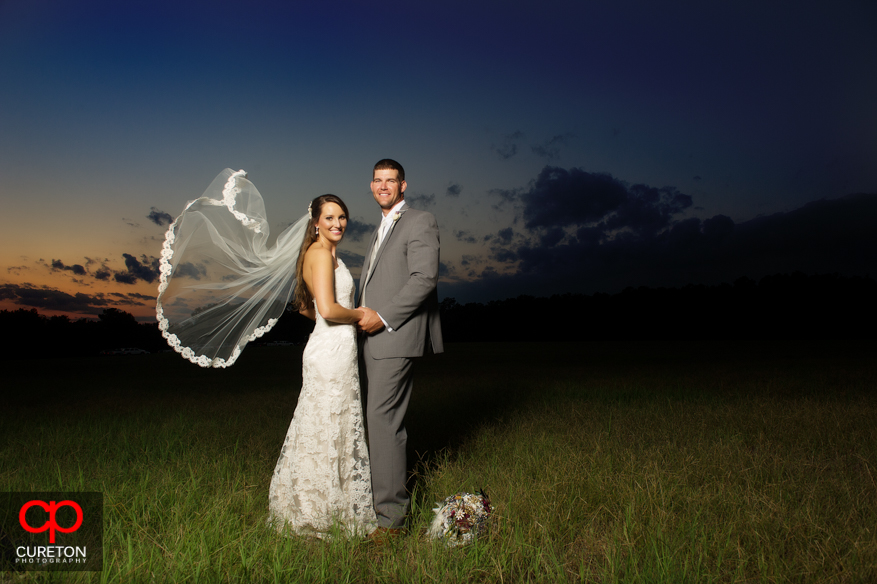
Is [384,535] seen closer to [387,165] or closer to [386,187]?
[386,187]

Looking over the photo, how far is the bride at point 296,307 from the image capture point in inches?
144

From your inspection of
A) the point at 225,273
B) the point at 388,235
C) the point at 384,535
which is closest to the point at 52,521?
the point at 225,273

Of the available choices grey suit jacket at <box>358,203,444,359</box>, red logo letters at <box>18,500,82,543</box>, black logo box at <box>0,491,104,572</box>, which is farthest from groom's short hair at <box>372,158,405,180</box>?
red logo letters at <box>18,500,82,543</box>

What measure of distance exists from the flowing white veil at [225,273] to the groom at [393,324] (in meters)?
0.73

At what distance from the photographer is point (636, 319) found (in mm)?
53469

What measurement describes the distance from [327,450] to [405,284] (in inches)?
55.2

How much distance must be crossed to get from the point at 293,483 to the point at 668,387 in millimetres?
10152

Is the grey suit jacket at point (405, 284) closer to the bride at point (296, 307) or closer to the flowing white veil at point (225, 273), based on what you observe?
the bride at point (296, 307)

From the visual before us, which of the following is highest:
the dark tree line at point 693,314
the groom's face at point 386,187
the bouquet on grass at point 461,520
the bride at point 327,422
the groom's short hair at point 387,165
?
the groom's short hair at point 387,165

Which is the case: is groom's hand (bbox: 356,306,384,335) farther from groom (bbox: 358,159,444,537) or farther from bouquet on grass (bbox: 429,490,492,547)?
bouquet on grass (bbox: 429,490,492,547)

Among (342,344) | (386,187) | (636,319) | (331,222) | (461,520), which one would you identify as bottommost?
(636,319)

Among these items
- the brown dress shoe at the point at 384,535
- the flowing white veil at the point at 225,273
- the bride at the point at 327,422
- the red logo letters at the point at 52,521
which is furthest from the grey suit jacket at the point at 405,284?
the red logo letters at the point at 52,521

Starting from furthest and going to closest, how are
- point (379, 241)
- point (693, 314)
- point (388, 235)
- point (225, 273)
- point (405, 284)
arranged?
point (693, 314) < point (225, 273) < point (379, 241) < point (388, 235) < point (405, 284)

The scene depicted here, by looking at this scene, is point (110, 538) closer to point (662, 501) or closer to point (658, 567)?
point (658, 567)
